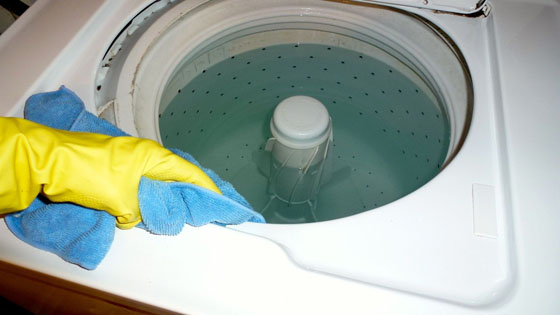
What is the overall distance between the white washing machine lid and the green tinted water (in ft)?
0.59

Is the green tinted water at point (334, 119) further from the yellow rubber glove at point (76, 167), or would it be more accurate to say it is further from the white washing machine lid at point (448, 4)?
the yellow rubber glove at point (76, 167)

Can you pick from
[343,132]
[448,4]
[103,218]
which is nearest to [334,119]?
[343,132]

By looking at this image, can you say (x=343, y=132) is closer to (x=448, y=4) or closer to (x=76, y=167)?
(x=448, y=4)

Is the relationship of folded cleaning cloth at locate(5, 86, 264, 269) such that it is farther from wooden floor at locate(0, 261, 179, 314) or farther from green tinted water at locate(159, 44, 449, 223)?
green tinted water at locate(159, 44, 449, 223)

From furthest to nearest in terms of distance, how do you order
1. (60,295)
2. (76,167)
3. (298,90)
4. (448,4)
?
1. (298,90)
2. (448,4)
3. (60,295)
4. (76,167)

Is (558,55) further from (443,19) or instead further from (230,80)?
(230,80)

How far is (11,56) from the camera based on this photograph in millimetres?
575

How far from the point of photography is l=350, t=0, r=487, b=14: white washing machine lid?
2.16 feet

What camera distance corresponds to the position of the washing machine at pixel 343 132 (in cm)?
43

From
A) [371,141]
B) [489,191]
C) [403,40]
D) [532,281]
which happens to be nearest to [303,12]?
[403,40]

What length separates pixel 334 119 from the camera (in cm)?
105

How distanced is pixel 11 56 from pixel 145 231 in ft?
1.15

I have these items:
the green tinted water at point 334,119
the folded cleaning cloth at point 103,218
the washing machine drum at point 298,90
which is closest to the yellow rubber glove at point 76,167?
the folded cleaning cloth at point 103,218

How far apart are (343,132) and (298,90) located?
164mm
